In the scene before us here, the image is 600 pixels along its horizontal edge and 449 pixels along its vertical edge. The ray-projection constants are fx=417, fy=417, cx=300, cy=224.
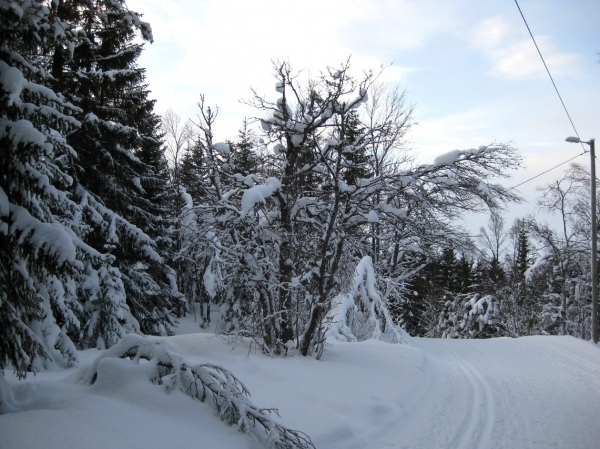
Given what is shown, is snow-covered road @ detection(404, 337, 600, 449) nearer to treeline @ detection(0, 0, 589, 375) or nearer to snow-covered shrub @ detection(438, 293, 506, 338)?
treeline @ detection(0, 0, 589, 375)

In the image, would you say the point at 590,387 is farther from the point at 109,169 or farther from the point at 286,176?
the point at 109,169

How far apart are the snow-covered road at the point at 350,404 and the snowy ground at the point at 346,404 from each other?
2 cm

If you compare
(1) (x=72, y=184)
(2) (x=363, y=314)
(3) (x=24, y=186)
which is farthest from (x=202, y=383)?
(2) (x=363, y=314)

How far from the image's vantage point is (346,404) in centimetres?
618

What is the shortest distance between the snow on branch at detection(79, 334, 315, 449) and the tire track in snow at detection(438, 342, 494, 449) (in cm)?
230

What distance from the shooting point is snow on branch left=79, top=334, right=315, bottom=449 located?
424 centimetres

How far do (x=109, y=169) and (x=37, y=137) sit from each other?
32.7 ft

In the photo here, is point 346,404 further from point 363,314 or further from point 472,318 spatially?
point 472,318

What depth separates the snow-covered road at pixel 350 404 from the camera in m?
3.76

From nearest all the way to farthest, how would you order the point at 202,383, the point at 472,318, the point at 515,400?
the point at 202,383, the point at 515,400, the point at 472,318

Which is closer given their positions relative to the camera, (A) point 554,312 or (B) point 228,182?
(B) point 228,182

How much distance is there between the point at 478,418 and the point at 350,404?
79.6 inches

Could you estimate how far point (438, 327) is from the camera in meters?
31.3

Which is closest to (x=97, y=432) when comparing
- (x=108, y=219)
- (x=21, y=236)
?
(x=21, y=236)
